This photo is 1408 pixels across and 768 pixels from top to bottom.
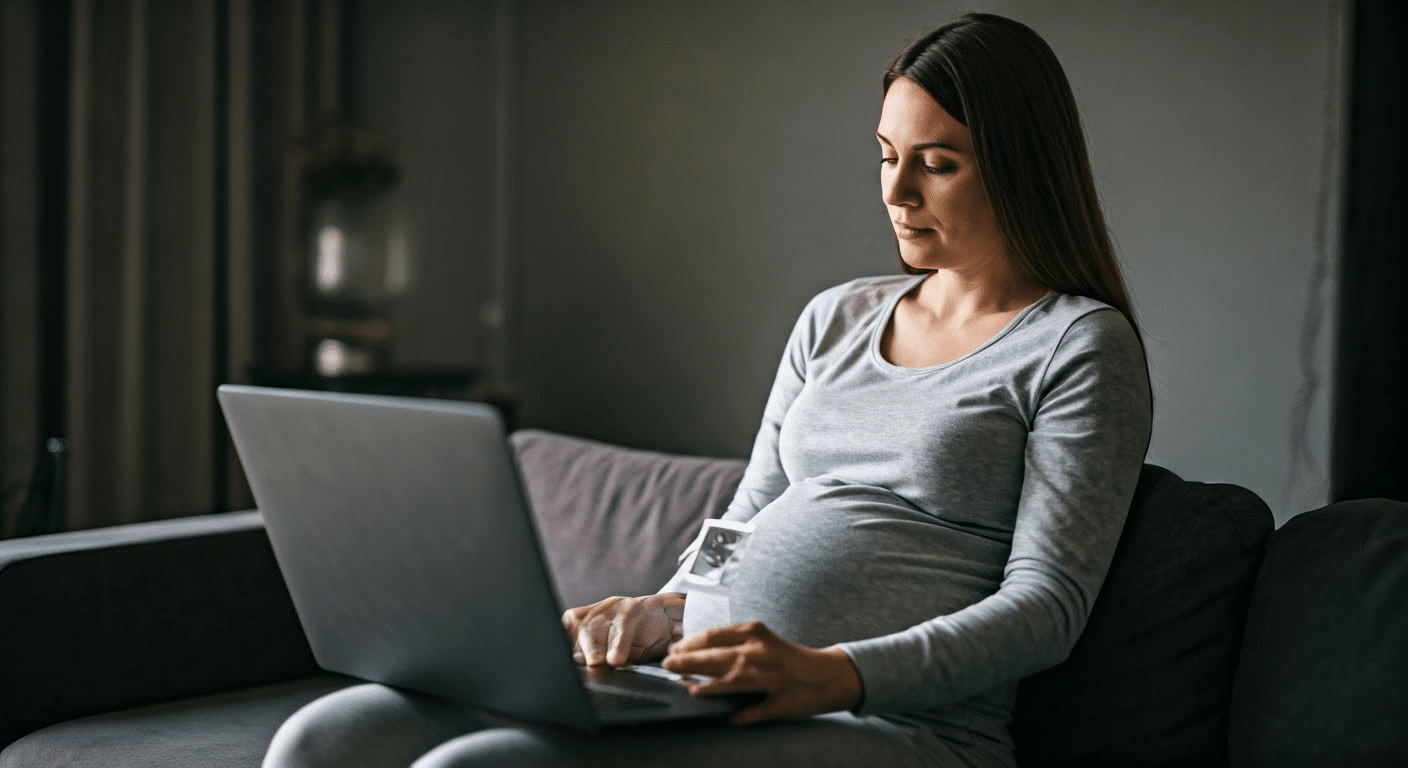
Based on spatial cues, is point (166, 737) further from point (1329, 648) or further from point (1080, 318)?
point (1329, 648)

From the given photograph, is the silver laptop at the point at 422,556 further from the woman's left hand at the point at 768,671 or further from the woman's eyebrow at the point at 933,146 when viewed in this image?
the woman's eyebrow at the point at 933,146

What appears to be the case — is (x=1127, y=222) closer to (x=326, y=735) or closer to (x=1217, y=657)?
(x=1217, y=657)

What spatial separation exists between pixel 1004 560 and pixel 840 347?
0.29 meters

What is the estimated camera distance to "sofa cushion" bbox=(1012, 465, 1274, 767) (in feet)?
3.44

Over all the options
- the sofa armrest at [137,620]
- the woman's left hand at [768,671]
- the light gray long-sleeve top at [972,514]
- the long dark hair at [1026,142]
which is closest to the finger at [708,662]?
the woman's left hand at [768,671]

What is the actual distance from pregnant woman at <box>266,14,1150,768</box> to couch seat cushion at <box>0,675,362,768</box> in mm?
310

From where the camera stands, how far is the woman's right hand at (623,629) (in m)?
1.01

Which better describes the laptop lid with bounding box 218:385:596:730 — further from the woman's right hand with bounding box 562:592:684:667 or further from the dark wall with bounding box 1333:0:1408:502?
the dark wall with bounding box 1333:0:1408:502

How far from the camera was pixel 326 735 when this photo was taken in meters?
0.88

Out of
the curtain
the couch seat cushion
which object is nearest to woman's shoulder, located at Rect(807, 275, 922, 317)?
the couch seat cushion

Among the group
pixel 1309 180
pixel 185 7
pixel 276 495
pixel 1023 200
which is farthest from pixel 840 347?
pixel 185 7

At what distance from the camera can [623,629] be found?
3.37ft

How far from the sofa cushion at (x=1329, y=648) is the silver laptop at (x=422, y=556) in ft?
1.62

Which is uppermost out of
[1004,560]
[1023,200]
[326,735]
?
[1023,200]
